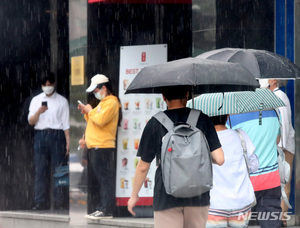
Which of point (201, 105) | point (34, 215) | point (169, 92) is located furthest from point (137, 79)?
point (34, 215)

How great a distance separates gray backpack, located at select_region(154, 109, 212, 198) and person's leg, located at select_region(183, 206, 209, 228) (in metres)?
0.17

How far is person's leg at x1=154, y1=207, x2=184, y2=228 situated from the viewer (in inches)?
219

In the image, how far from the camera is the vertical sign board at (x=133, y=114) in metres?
11.0

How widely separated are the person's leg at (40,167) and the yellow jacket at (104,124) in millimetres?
1709

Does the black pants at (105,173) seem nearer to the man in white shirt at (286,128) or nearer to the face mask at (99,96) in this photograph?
the face mask at (99,96)

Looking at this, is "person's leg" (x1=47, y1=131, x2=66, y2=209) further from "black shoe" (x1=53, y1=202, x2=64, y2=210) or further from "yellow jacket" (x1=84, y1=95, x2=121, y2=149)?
"yellow jacket" (x1=84, y1=95, x2=121, y2=149)

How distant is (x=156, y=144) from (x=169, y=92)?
0.42 metres

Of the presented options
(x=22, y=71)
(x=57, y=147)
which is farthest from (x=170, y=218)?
(x=22, y=71)

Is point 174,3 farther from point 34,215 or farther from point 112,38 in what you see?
point 34,215

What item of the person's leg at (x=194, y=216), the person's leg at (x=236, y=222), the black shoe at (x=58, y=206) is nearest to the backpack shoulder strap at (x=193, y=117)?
the person's leg at (x=194, y=216)

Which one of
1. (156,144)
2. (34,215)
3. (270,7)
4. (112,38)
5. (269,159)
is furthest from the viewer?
(34,215)

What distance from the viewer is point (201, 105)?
22.1 feet

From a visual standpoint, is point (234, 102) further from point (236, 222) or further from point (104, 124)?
point (104, 124)

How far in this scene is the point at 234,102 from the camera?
6773 mm
